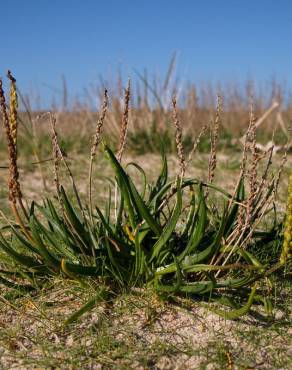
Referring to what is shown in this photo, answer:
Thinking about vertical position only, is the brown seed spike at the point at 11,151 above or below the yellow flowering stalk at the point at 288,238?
above

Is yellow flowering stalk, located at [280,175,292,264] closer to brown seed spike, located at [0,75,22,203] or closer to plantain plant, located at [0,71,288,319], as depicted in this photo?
plantain plant, located at [0,71,288,319]

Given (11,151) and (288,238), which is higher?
(11,151)

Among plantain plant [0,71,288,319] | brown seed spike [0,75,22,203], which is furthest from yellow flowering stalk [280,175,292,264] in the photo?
brown seed spike [0,75,22,203]

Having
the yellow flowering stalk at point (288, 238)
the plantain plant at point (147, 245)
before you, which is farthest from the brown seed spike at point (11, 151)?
the yellow flowering stalk at point (288, 238)

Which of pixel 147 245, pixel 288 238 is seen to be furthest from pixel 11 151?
pixel 288 238

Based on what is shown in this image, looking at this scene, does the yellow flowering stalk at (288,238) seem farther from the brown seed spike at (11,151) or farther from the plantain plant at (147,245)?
the brown seed spike at (11,151)

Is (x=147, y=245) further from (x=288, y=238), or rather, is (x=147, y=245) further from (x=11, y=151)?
(x=11, y=151)

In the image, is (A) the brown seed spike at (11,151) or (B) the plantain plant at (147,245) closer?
(A) the brown seed spike at (11,151)

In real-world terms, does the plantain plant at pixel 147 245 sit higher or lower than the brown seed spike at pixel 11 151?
lower

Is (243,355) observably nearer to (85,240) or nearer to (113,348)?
(113,348)

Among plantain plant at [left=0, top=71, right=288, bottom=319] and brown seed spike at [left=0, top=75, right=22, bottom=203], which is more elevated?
brown seed spike at [left=0, top=75, right=22, bottom=203]

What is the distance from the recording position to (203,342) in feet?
5.71

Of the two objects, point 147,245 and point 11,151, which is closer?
point 11,151

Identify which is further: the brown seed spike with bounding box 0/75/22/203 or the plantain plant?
the plantain plant
